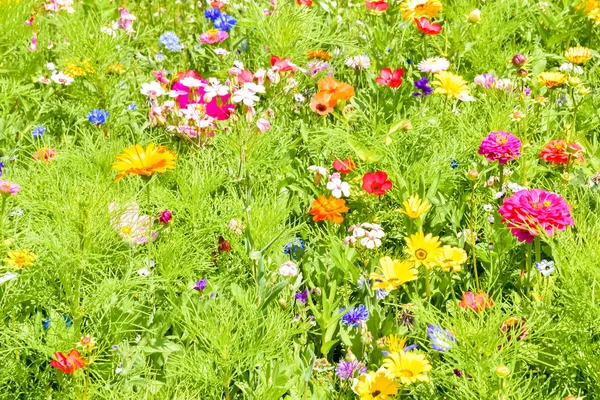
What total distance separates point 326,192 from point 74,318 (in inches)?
40.1

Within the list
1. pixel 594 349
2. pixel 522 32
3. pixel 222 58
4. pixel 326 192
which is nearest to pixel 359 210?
pixel 326 192

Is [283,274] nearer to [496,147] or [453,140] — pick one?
[496,147]

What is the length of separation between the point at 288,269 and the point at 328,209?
1.15 feet

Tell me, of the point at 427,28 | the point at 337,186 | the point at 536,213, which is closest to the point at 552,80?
the point at 427,28

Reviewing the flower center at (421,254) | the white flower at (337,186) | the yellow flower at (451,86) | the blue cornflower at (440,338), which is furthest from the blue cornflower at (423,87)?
the blue cornflower at (440,338)

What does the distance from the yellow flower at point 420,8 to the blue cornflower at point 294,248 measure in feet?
3.82

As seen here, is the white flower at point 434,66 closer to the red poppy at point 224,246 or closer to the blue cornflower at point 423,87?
the blue cornflower at point 423,87

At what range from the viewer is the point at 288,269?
201 cm

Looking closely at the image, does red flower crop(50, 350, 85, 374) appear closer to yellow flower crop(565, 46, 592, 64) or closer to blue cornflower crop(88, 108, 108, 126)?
blue cornflower crop(88, 108, 108, 126)

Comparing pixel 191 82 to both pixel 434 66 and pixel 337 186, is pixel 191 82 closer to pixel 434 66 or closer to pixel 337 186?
pixel 337 186

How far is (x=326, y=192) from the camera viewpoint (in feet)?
8.26

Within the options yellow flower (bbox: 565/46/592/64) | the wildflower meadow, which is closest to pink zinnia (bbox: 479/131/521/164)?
the wildflower meadow

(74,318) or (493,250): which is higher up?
(74,318)

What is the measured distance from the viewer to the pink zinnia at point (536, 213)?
1802 millimetres
